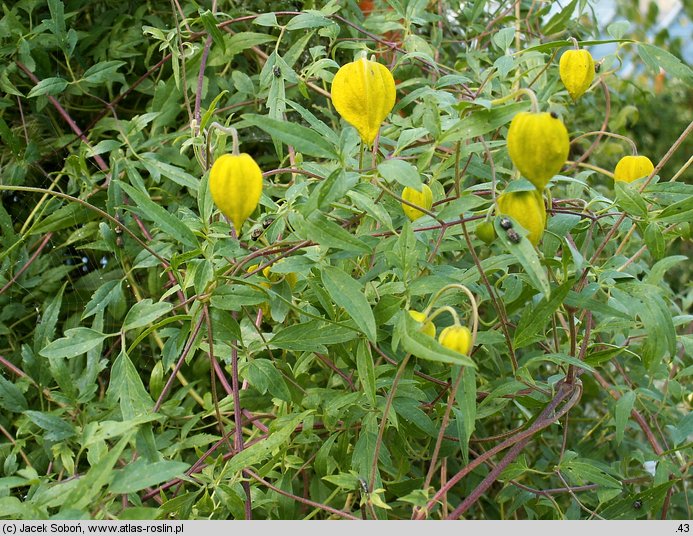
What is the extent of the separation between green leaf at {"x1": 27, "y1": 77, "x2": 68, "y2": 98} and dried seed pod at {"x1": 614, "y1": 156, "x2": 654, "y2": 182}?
0.61 meters

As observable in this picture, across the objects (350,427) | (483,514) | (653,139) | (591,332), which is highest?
(591,332)

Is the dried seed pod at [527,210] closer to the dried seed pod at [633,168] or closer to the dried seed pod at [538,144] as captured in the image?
the dried seed pod at [538,144]

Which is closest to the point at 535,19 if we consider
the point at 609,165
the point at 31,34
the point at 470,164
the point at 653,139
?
the point at 609,165

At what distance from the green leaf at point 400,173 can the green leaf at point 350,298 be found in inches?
3.4

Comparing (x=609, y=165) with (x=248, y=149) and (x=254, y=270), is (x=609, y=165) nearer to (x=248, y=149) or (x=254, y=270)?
A: (x=248, y=149)

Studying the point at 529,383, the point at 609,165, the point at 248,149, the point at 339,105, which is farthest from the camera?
the point at 609,165

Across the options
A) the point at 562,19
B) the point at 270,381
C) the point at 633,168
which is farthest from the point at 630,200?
the point at 562,19

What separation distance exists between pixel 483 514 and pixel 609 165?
910 mm

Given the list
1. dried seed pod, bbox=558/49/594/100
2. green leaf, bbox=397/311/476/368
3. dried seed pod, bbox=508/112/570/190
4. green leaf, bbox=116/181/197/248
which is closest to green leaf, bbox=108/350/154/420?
green leaf, bbox=116/181/197/248

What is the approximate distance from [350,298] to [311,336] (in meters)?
0.10

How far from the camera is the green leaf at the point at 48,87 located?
2.89 ft

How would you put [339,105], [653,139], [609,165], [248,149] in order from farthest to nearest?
[653,139]
[609,165]
[248,149]
[339,105]

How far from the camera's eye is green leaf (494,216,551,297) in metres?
0.49

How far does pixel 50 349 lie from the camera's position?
67cm
